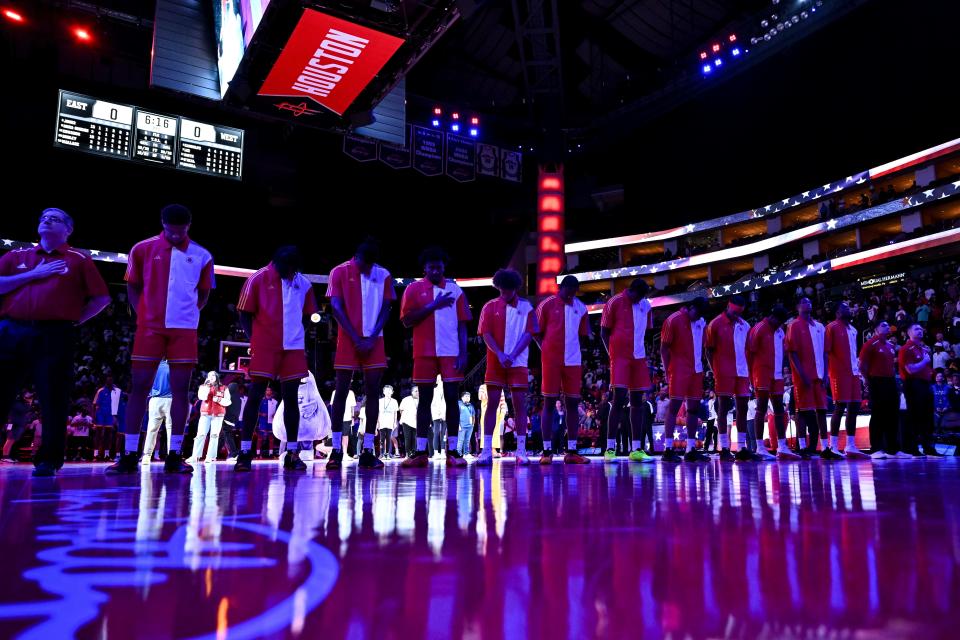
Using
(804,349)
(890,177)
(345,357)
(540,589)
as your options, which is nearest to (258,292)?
(345,357)

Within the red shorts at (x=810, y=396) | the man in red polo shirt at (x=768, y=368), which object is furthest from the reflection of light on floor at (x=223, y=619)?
the red shorts at (x=810, y=396)

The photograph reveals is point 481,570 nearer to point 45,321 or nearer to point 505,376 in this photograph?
point 45,321

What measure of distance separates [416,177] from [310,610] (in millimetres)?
26917

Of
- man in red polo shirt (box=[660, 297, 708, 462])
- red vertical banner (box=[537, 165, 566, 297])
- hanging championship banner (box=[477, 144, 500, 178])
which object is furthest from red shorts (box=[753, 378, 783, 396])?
red vertical banner (box=[537, 165, 566, 297])

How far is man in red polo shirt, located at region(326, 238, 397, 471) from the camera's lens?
5.02 m

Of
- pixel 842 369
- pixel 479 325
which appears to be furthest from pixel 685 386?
pixel 842 369

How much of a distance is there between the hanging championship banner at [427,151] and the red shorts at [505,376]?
13.9m

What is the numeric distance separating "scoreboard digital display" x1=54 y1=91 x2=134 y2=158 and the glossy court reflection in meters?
17.1

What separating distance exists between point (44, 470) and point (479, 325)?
3347mm

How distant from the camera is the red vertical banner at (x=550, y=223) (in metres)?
23.7

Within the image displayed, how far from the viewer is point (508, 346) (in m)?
5.89

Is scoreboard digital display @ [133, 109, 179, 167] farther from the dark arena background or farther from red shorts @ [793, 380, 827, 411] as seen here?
red shorts @ [793, 380, 827, 411]

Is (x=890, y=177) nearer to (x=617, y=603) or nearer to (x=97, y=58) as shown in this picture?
(x=97, y=58)

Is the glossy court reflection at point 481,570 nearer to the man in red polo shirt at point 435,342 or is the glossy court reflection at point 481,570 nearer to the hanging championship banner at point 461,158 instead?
the man in red polo shirt at point 435,342
